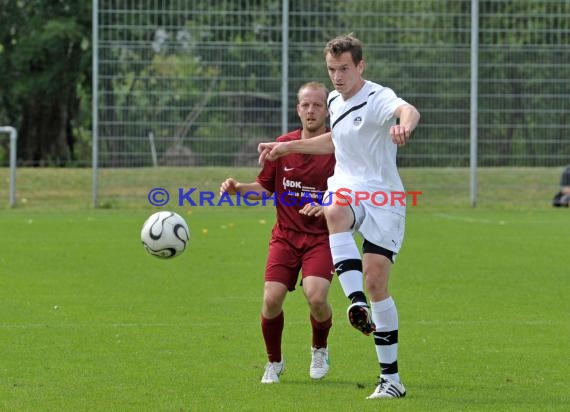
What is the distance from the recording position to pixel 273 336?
25.8 ft

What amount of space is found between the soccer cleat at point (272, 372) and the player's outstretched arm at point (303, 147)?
50.4 inches

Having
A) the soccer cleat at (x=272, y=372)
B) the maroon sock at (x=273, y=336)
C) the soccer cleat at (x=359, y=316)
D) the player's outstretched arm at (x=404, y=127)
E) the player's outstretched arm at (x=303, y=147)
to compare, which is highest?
the player's outstretched arm at (x=404, y=127)

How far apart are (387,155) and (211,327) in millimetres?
3297

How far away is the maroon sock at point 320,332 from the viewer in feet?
26.0

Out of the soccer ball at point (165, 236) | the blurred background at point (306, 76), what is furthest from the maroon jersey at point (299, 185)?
the blurred background at point (306, 76)

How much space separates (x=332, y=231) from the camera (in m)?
7.09

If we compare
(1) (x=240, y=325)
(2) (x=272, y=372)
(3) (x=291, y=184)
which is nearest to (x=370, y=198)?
(3) (x=291, y=184)

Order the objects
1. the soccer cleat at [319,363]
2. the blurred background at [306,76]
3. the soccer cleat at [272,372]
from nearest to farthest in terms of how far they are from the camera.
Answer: the soccer cleat at [272,372] → the soccer cleat at [319,363] → the blurred background at [306,76]

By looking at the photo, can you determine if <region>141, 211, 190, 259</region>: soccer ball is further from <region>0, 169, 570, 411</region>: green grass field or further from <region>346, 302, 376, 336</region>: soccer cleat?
<region>346, 302, 376, 336</region>: soccer cleat

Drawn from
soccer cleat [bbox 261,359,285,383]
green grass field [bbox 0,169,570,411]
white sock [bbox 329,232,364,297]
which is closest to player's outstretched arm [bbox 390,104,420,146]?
white sock [bbox 329,232,364,297]

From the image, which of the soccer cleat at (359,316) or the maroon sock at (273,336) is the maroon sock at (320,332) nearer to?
the maroon sock at (273,336)

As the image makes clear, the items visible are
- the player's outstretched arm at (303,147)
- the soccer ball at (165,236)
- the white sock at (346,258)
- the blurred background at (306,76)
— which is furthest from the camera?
the blurred background at (306,76)

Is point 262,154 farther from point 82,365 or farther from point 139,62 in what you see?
point 139,62

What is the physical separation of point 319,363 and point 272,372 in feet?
1.04
